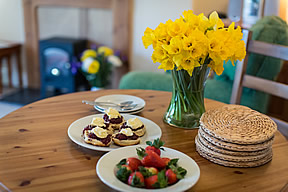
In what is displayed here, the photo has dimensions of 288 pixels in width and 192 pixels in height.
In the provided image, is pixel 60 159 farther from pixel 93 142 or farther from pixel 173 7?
pixel 173 7

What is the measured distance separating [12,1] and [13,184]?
339 centimetres

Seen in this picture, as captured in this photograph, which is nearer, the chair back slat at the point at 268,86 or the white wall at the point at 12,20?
the chair back slat at the point at 268,86

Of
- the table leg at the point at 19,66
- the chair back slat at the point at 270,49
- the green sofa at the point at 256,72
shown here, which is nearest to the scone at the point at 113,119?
the chair back slat at the point at 270,49

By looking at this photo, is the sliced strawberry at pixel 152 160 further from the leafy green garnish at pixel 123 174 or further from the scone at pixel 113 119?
the scone at pixel 113 119

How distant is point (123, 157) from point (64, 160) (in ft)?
0.62

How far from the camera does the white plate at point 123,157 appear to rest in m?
0.82

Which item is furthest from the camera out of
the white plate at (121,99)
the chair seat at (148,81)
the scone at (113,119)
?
the chair seat at (148,81)

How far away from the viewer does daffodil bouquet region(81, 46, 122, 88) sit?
3.22 m

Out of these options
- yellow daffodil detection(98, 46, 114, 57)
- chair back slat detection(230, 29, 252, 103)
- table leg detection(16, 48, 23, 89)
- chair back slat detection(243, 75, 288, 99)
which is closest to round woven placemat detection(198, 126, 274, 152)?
chair back slat detection(243, 75, 288, 99)

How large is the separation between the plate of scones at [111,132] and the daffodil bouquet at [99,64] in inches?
78.5

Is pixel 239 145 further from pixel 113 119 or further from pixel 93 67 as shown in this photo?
pixel 93 67

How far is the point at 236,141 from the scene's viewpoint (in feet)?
3.20

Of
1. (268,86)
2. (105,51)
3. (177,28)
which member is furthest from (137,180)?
(105,51)

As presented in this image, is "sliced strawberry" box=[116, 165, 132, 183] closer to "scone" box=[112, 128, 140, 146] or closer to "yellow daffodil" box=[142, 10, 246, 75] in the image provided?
"scone" box=[112, 128, 140, 146]
